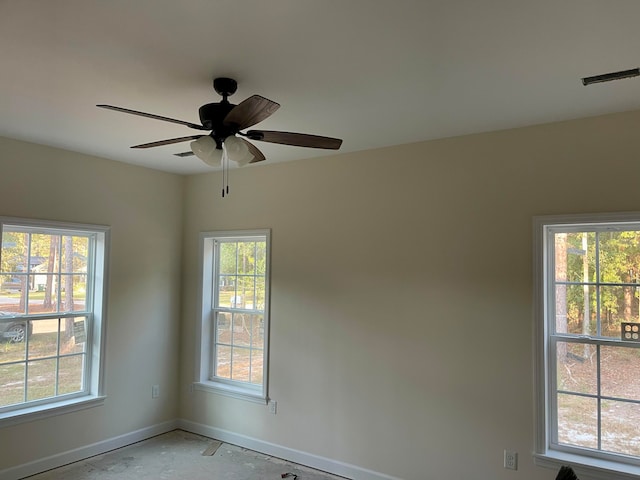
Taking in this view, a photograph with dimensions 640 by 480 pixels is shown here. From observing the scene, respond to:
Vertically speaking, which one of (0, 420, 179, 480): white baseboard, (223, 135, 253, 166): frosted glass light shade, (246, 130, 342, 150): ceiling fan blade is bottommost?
(0, 420, 179, 480): white baseboard

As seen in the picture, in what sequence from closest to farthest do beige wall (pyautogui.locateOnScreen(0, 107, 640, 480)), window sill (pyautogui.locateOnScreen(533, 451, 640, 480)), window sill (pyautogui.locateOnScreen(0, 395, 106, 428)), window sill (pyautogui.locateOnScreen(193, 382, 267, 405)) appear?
window sill (pyautogui.locateOnScreen(533, 451, 640, 480)) < beige wall (pyautogui.locateOnScreen(0, 107, 640, 480)) < window sill (pyautogui.locateOnScreen(0, 395, 106, 428)) < window sill (pyautogui.locateOnScreen(193, 382, 267, 405))

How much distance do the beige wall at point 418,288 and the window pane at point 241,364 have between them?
0.28 metres

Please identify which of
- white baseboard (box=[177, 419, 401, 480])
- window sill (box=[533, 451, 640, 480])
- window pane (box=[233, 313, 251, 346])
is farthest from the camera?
window pane (box=[233, 313, 251, 346])

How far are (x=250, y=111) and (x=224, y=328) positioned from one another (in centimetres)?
321

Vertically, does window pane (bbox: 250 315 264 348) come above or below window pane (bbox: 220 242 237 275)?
below

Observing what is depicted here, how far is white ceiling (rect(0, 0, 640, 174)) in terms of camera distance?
5.77ft

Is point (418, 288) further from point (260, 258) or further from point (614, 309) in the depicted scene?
point (260, 258)

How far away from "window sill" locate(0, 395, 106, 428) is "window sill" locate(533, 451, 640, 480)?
362 cm

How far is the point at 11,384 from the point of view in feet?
12.0

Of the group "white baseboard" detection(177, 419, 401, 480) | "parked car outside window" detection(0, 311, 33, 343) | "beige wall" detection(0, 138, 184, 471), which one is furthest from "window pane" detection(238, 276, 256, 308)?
"parked car outside window" detection(0, 311, 33, 343)

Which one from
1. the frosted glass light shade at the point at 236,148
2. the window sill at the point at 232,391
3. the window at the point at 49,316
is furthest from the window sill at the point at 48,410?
the frosted glass light shade at the point at 236,148

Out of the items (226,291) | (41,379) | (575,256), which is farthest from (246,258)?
(575,256)

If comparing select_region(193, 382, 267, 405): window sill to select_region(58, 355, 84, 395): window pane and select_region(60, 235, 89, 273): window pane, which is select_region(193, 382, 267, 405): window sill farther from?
select_region(60, 235, 89, 273): window pane

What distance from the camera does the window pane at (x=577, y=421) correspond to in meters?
2.93
